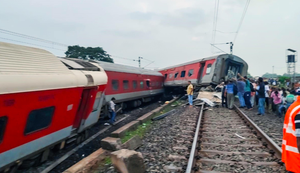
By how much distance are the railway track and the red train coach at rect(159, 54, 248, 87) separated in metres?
8.63

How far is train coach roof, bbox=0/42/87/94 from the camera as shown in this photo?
11.7ft

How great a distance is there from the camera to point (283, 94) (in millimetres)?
10703

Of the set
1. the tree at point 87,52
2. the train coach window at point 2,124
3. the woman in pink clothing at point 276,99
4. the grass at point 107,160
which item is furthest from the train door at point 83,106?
the tree at point 87,52

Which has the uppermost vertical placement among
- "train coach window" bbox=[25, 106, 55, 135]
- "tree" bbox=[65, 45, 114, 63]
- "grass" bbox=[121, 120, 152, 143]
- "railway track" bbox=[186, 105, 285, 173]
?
"tree" bbox=[65, 45, 114, 63]

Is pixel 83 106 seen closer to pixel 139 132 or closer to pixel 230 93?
pixel 139 132

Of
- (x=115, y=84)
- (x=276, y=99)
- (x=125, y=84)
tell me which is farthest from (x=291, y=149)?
(x=125, y=84)

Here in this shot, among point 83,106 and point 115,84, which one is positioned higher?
point 115,84

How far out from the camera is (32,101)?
13.2ft

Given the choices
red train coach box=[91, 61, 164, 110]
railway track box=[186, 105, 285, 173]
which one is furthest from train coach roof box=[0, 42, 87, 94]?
red train coach box=[91, 61, 164, 110]

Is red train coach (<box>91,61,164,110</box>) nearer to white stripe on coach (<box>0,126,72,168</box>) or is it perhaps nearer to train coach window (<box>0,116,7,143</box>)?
white stripe on coach (<box>0,126,72,168</box>)

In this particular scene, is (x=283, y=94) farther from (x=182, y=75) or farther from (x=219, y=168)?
(x=182, y=75)

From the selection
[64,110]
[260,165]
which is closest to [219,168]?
[260,165]

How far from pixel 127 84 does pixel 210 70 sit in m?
6.04

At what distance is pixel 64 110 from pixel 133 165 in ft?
7.25
